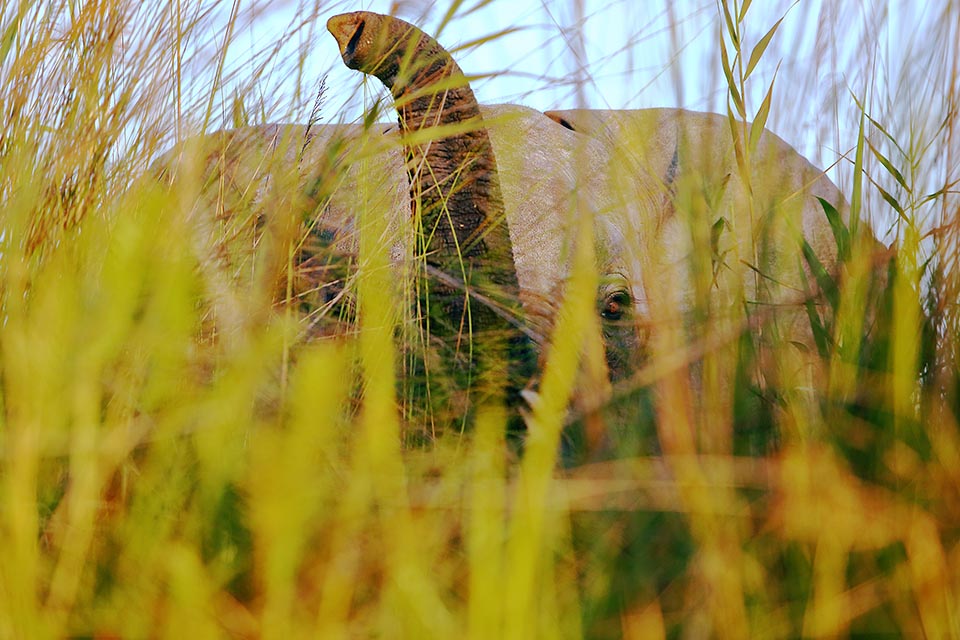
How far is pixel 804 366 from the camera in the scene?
2.87ft

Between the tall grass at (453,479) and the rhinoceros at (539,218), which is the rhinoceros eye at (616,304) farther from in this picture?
the tall grass at (453,479)

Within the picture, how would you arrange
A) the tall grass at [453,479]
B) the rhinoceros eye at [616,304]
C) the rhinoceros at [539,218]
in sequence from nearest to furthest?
the tall grass at [453,479], the rhinoceros at [539,218], the rhinoceros eye at [616,304]

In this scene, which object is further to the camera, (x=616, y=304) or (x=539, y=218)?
(x=616, y=304)

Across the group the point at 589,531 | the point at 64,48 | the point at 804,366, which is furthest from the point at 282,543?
the point at 64,48

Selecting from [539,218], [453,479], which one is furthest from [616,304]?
[453,479]

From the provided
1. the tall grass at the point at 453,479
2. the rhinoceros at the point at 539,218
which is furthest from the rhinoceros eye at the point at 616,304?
the tall grass at the point at 453,479

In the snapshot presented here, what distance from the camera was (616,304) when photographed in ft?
5.08

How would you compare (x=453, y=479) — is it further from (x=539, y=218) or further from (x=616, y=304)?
(x=616, y=304)

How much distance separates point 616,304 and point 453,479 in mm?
948

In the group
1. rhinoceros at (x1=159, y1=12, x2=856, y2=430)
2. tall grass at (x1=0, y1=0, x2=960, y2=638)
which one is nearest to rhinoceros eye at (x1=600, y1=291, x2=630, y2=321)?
rhinoceros at (x1=159, y1=12, x2=856, y2=430)

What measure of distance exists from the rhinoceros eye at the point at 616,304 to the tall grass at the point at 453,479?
61 centimetres

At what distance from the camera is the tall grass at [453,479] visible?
0.54m

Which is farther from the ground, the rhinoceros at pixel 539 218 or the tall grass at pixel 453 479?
the rhinoceros at pixel 539 218

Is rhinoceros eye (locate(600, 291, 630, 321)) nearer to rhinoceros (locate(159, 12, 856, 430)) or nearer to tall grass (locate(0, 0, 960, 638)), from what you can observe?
rhinoceros (locate(159, 12, 856, 430))
